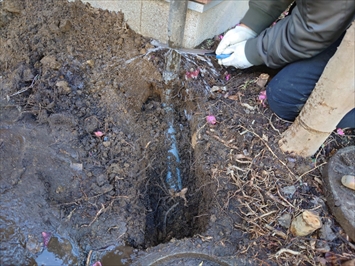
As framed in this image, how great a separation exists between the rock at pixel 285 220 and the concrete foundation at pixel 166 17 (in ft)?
4.42

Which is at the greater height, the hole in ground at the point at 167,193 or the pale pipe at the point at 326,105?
the pale pipe at the point at 326,105

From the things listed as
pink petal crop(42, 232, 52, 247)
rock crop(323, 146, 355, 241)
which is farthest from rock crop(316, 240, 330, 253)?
pink petal crop(42, 232, 52, 247)

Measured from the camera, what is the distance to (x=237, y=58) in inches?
75.3

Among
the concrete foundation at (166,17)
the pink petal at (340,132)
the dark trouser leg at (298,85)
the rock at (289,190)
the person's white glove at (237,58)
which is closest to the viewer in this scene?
the rock at (289,190)

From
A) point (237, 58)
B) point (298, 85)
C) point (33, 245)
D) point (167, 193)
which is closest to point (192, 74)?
point (237, 58)

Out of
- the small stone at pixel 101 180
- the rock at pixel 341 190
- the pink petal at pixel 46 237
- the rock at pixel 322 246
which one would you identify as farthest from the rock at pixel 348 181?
the pink petal at pixel 46 237

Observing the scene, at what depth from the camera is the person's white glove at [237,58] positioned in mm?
1897

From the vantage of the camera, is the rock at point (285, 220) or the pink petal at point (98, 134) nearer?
the rock at point (285, 220)

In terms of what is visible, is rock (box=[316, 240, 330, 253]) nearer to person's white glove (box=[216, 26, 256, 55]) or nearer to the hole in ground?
the hole in ground

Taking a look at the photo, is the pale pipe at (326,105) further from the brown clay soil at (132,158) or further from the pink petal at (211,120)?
the pink petal at (211,120)

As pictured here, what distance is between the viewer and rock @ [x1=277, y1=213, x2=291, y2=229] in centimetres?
140

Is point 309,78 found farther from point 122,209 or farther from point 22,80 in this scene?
point 22,80

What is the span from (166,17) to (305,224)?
156 cm

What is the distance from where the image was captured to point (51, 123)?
1678 millimetres
